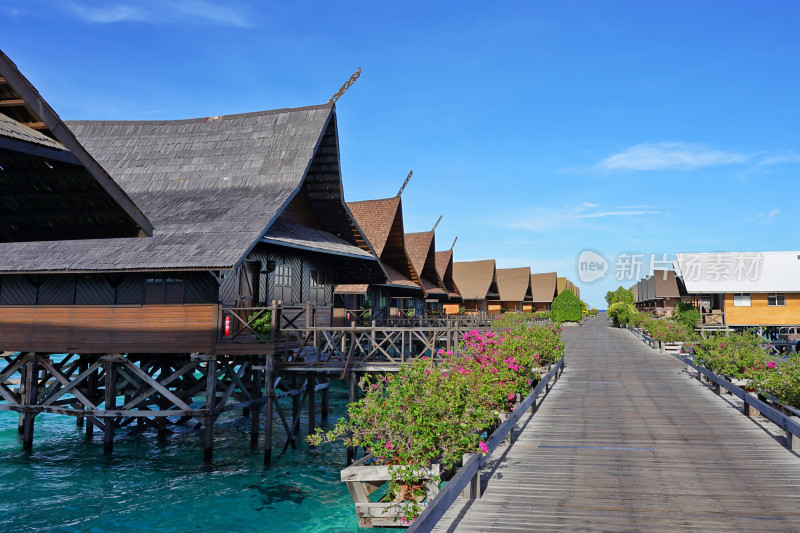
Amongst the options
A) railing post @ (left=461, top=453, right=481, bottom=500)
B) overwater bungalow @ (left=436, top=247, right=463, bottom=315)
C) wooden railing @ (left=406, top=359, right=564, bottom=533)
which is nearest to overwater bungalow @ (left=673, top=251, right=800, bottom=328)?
overwater bungalow @ (left=436, top=247, right=463, bottom=315)

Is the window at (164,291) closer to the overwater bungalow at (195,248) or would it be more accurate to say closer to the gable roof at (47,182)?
the overwater bungalow at (195,248)

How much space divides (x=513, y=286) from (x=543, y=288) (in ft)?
53.7

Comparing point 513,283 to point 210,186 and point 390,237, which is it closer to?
point 390,237

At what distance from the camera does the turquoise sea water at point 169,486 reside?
38.5 ft

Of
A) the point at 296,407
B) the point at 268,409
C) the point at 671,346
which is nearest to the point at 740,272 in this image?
the point at 671,346

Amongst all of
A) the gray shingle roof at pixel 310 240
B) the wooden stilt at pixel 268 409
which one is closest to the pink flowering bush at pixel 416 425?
the wooden stilt at pixel 268 409

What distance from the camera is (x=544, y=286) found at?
8719 centimetres

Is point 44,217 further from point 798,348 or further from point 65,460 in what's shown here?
point 798,348

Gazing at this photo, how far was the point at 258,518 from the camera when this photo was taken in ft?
38.9

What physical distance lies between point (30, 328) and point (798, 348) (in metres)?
46.9

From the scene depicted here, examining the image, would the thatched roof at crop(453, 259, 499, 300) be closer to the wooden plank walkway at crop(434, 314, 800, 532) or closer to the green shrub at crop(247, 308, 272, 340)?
the green shrub at crop(247, 308, 272, 340)

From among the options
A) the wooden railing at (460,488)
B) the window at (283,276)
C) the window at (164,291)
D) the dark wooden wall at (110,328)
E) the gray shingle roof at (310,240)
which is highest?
the gray shingle roof at (310,240)

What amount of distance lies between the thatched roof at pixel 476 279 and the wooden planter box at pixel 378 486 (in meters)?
51.0

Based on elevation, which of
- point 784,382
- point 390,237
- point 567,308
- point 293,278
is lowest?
point 784,382
